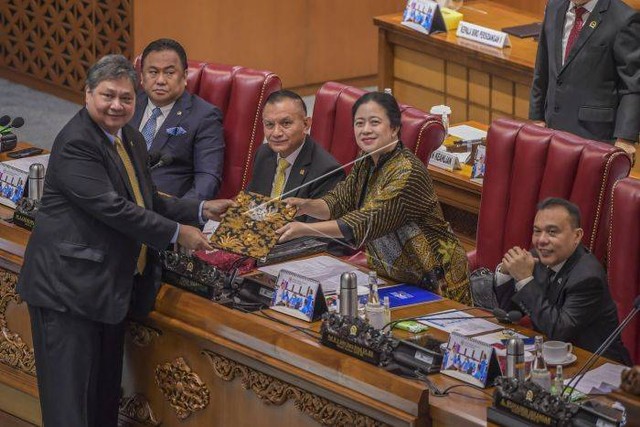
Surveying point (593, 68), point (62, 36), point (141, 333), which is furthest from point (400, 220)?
point (62, 36)

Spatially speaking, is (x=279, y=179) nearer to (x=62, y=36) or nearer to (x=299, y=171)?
(x=299, y=171)

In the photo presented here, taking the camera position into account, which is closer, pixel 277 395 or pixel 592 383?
pixel 592 383

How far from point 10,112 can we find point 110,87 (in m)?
4.20

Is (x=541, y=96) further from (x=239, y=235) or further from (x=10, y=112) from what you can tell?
(x=10, y=112)

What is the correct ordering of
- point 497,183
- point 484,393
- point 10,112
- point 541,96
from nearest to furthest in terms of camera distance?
point 484,393 → point 497,183 → point 541,96 → point 10,112

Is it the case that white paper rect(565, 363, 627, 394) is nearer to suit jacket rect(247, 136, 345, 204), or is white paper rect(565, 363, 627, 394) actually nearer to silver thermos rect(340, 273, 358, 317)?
silver thermos rect(340, 273, 358, 317)

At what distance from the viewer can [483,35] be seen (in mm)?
6914

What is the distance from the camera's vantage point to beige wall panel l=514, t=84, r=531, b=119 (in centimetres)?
676

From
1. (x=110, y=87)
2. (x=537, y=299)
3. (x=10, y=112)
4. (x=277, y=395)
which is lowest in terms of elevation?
(x=10, y=112)

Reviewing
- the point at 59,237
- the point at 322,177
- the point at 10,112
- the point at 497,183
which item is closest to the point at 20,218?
the point at 59,237

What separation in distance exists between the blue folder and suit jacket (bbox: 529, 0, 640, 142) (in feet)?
4.93

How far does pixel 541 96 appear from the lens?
572cm

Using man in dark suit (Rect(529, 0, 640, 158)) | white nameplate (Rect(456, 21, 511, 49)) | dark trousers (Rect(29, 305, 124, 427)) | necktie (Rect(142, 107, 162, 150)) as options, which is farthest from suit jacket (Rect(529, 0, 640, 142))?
dark trousers (Rect(29, 305, 124, 427))

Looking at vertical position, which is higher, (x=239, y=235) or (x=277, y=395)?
(x=239, y=235)
